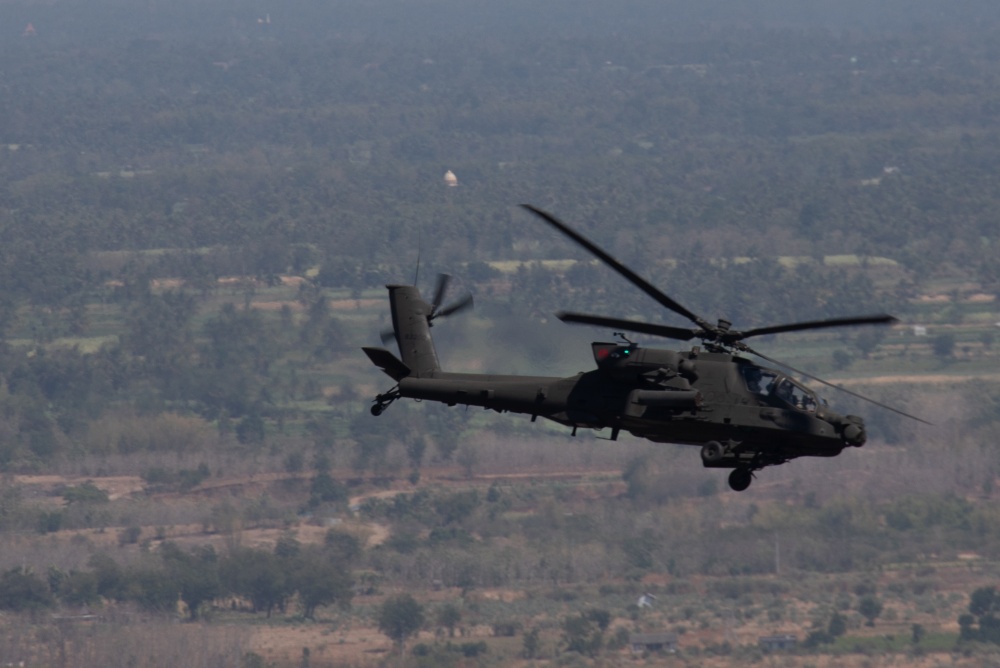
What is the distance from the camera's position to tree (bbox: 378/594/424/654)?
193 m

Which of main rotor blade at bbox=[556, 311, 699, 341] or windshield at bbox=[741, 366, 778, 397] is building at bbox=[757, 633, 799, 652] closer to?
windshield at bbox=[741, 366, 778, 397]

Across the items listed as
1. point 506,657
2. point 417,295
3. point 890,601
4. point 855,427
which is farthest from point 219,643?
point 855,427

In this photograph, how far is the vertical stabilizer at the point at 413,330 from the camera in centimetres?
5609

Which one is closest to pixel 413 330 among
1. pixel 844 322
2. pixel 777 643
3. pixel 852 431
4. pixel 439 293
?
pixel 439 293

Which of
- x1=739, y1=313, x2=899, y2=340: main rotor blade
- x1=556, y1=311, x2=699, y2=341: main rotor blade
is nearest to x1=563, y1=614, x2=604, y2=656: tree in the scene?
x1=556, y1=311, x2=699, y2=341: main rotor blade

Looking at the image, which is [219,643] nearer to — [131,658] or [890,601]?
[131,658]

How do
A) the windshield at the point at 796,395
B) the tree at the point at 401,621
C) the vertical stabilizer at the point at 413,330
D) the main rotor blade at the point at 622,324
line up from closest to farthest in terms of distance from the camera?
the main rotor blade at the point at 622,324 < the windshield at the point at 796,395 < the vertical stabilizer at the point at 413,330 < the tree at the point at 401,621

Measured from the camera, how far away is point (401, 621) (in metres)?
194

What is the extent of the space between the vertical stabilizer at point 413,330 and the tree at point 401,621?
135 m

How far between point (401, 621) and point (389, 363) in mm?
142098

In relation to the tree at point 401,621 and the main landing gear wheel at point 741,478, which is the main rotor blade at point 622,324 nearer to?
the main landing gear wheel at point 741,478

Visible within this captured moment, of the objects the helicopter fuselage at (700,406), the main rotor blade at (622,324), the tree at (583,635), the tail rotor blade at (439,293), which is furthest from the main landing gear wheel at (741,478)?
the tree at (583,635)

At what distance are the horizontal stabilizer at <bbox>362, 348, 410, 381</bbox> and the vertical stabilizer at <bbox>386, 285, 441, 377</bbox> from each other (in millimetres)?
626

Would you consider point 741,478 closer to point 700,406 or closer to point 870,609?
point 700,406
